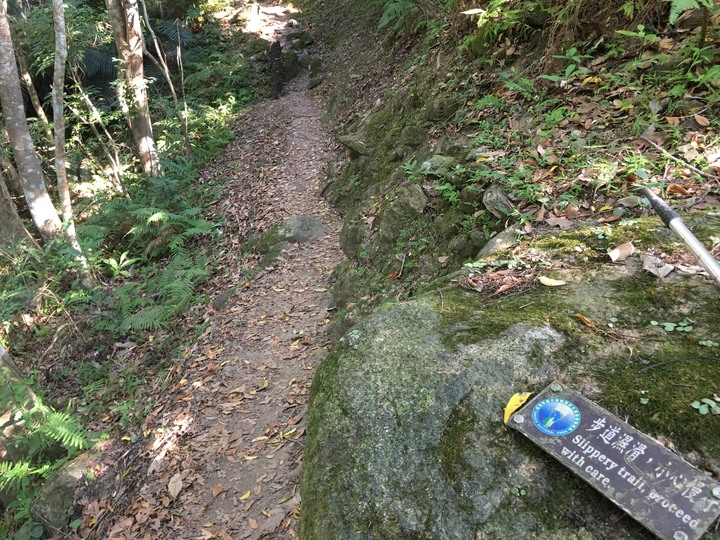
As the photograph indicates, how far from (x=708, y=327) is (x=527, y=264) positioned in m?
1.13

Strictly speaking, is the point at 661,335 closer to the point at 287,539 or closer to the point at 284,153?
the point at 287,539

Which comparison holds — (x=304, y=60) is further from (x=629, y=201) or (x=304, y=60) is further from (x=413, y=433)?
(x=413, y=433)

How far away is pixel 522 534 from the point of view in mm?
1799

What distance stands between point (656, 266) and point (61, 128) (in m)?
9.00

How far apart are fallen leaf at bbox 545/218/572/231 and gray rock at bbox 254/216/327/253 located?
4826 mm

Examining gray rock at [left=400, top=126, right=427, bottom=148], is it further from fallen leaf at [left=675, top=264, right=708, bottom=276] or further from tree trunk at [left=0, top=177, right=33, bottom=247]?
tree trunk at [left=0, top=177, right=33, bottom=247]

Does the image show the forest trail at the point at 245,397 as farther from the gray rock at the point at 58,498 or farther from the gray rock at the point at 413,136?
the gray rock at the point at 413,136

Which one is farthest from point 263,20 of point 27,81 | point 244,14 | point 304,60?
point 27,81

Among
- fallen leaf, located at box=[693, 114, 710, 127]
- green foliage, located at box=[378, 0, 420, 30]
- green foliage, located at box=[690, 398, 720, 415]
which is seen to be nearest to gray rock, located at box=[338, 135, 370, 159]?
green foliage, located at box=[378, 0, 420, 30]

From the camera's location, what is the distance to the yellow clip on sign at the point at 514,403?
2.09 m

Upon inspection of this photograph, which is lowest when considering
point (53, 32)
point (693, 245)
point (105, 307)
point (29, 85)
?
point (105, 307)

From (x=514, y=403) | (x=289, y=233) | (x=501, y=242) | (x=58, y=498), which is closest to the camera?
(x=514, y=403)

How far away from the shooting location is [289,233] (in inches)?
304

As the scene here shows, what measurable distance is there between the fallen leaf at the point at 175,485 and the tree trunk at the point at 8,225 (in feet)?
23.0
